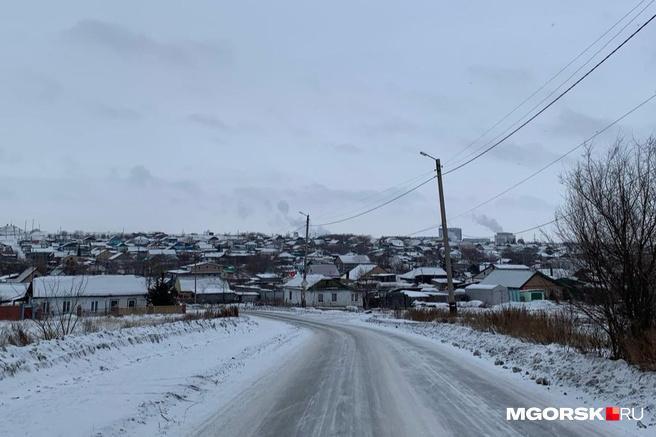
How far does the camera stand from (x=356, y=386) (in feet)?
35.8

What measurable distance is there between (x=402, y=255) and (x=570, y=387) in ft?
578

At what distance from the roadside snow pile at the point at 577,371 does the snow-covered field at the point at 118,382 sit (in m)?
6.46

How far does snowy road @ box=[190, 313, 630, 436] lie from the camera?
7.49 meters

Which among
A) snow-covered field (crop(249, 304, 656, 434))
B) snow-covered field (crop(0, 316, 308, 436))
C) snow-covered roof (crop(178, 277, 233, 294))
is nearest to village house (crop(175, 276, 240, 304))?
snow-covered roof (crop(178, 277, 233, 294))

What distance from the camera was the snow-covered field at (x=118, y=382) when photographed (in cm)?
761

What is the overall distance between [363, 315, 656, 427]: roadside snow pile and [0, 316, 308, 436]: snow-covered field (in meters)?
6.46

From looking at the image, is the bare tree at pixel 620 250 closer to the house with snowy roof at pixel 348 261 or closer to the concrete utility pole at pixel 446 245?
the concrete utility pole at pixel 446 245

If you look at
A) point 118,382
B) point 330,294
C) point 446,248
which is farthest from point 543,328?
point 330,294

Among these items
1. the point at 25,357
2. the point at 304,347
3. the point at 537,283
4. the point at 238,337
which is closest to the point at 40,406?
the point at 25,357

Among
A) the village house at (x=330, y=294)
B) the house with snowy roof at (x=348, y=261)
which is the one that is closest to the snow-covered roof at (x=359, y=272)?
the house with snowy roof at (x=348, y=261)

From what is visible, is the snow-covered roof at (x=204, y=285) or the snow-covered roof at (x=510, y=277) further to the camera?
the snow-covered roof at (x=204, y=285)

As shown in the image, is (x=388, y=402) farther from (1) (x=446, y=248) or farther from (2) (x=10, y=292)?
(2) (x=10, y=292)

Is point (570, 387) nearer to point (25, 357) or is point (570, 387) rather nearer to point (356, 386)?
point (356, 386)

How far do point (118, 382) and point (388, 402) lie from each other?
540cm
